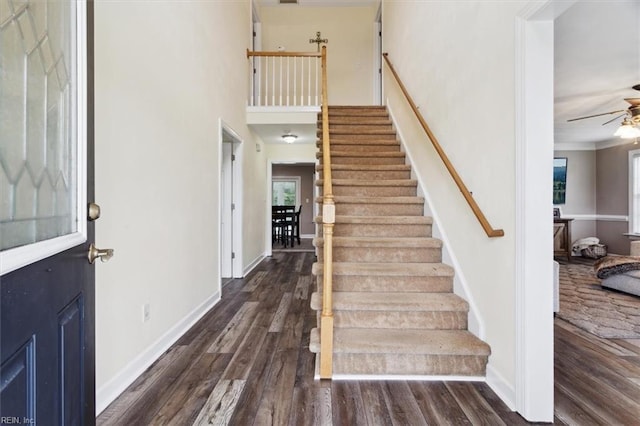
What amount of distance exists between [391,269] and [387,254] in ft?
0.78

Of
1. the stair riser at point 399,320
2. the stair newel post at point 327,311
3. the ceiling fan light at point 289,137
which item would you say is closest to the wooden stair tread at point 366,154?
the ceiling fan light at point 289,137

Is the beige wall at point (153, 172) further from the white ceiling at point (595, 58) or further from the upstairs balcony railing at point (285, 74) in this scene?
the white ceiling at point (595, 58)

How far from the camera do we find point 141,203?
6.12ft

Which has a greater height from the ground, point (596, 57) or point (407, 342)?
point (596, 57)

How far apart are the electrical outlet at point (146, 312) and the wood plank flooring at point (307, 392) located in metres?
0.32

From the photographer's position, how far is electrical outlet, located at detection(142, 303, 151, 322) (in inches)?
74.5

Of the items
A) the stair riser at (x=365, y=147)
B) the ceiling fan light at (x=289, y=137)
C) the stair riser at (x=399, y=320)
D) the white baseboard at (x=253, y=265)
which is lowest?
the white baseboard at (x=253, y=265)

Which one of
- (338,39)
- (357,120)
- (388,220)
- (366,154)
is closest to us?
(388,220)

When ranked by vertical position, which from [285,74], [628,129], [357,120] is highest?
[285,74]

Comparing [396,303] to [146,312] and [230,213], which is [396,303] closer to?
[146,312]

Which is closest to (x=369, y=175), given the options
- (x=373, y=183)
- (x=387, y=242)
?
(x=373, y=183)

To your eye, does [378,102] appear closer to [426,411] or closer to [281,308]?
[281,308]

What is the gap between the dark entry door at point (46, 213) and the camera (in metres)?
0.63

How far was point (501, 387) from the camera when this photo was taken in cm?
165
